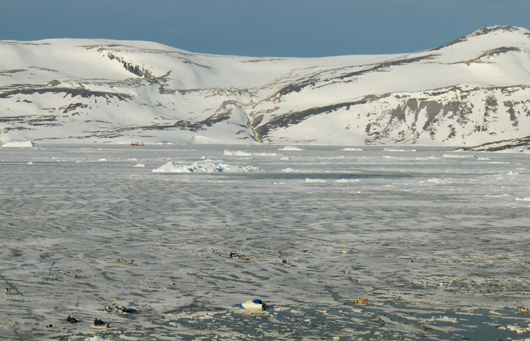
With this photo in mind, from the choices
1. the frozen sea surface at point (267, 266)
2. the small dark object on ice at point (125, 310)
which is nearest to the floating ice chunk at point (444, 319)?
the frozen sea surface at point (267, 266)

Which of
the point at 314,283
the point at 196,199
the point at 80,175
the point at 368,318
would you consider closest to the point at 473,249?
the point at 314,283

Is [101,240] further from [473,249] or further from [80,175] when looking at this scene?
[80,175]

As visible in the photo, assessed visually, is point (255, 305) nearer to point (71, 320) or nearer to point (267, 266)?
point (71, 320)

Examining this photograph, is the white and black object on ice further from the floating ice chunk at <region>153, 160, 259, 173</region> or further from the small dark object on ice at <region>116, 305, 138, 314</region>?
the floating ice chunk at <region>153, 160, 259, 173</region>

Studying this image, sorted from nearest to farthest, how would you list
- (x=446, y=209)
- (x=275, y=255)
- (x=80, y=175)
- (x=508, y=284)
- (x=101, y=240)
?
1. (x=508, y=284)
2. (x=275, y=255)
3. (x=101, y=240)
4. (x=446, y=209)
5. (x=80, y=175)

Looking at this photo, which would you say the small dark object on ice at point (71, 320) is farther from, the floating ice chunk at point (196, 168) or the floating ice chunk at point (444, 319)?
the floating ice chunk at point (196, 168)

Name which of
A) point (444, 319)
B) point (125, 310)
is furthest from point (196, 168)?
point (444, 319)
